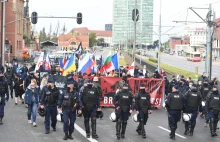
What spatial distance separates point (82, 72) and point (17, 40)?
4963cm

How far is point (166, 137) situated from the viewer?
12023 millimetres

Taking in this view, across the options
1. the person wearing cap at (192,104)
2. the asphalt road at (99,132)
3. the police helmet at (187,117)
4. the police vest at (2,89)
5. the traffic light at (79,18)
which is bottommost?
the asphalt road at (99,132)

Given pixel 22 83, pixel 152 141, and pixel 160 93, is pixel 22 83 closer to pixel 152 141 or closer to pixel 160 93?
pixel 160 93

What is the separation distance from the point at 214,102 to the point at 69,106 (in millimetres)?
4695

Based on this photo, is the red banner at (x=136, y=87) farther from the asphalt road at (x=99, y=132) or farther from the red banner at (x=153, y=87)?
the asphalt road at (x=99, y=132)

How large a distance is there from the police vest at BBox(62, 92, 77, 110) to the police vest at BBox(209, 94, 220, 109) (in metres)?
4.46

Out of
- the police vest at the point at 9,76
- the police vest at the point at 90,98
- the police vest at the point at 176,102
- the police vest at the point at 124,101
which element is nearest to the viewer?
the police vest at the point at 90,98

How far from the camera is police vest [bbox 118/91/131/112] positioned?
36.9ft

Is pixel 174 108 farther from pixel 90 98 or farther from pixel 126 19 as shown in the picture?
pixel 126 19

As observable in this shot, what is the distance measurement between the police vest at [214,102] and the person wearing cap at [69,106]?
14.2 feet

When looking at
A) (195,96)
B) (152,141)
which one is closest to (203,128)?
(195,96)

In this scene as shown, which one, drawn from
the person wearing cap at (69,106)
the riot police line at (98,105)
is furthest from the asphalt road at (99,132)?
the person wearing cap at (69,106)

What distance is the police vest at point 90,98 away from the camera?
1097cm

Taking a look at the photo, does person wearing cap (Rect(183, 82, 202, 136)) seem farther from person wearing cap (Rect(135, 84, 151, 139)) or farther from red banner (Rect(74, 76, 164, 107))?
red banner (Rect(74, 76, 164, 107))
